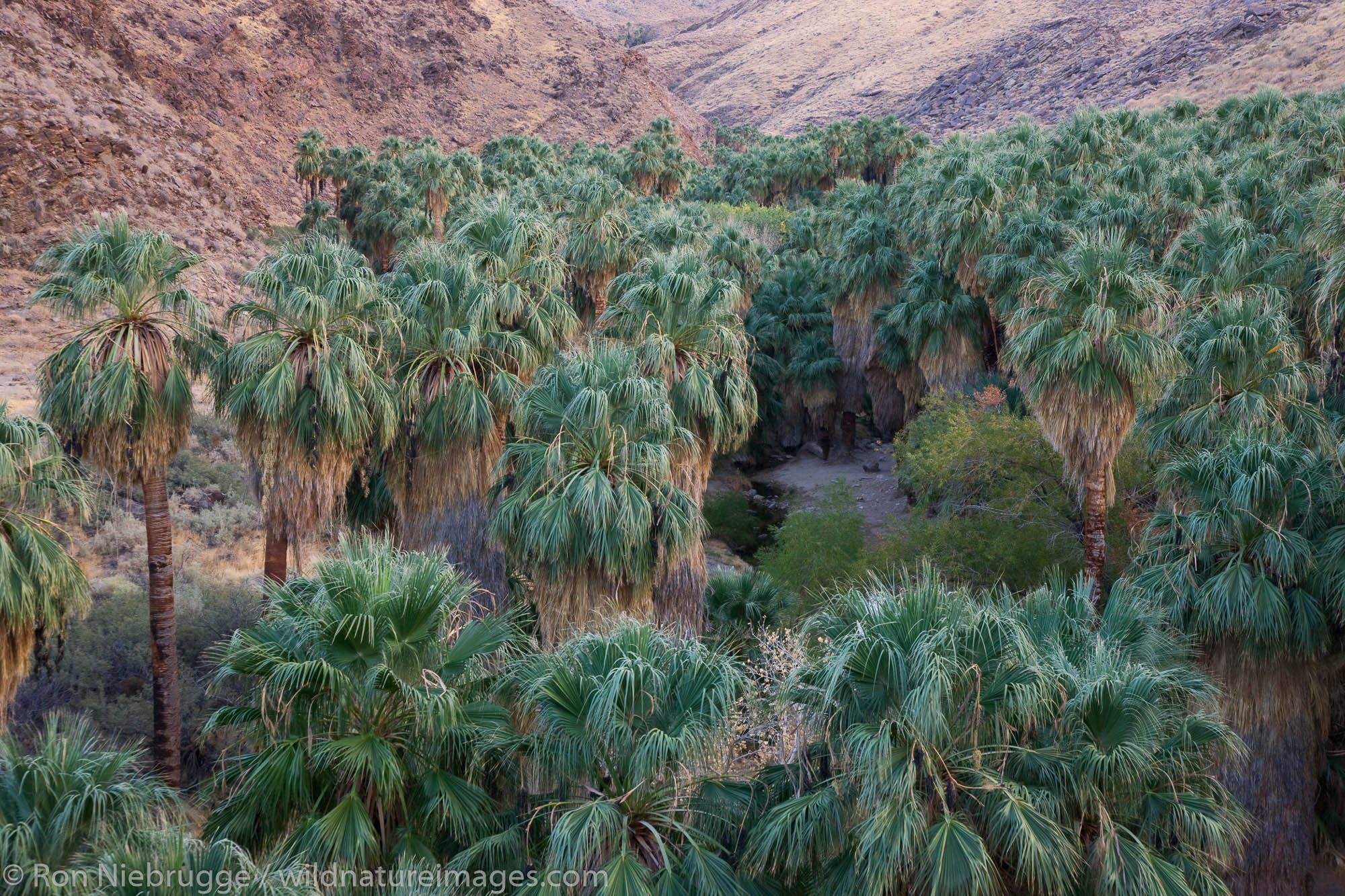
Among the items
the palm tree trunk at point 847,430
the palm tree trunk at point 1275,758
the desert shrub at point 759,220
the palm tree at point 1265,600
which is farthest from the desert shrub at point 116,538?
the desert shrub at point 759,220

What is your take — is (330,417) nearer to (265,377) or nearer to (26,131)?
(265,377)

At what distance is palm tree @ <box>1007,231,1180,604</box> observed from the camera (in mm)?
15289

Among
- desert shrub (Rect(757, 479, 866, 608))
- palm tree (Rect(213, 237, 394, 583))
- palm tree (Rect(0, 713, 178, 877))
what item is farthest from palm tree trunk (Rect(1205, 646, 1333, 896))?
palm tree (Rect(213, 237, 394, 583))

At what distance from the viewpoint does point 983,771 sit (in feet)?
24.0

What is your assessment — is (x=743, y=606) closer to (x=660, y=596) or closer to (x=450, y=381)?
(x=660, y=596)

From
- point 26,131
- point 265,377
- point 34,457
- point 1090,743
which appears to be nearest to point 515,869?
point 1090,743

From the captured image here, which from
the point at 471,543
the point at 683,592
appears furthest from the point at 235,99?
the point at 683,592

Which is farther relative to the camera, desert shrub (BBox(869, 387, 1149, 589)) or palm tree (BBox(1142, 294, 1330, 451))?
desert shrub (BBox(869, 387, 1149, 589))

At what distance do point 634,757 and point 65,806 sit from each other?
445 cm

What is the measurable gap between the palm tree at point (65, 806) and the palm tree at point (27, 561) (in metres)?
3.24

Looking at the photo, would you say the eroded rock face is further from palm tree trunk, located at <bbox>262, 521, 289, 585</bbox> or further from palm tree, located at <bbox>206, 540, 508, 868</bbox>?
palm tree, located at <bbox>206, 540, 508, 868</bbox>

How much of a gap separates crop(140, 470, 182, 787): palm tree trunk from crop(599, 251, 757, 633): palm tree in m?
8.09

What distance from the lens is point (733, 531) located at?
33.8 meters

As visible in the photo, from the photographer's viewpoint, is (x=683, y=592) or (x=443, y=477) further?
(x=443, y=477)
